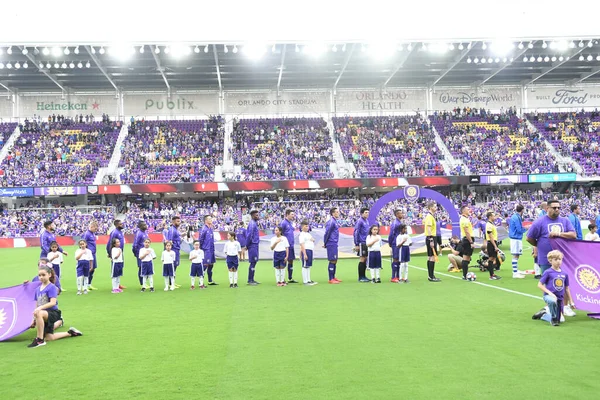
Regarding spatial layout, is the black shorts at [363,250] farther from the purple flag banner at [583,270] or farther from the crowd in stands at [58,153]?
the crowd in stands at [58,153]

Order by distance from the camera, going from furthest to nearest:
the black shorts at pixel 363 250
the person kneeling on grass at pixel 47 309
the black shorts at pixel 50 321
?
1. the black shorts at pixel 363 250
2. the black shorts at pixel 50 321
3. the person kneeling on grass at pixel 47 309

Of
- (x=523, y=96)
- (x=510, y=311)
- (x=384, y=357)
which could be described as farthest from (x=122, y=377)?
(x=523, y=96)

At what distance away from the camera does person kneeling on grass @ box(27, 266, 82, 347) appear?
25.7 ft

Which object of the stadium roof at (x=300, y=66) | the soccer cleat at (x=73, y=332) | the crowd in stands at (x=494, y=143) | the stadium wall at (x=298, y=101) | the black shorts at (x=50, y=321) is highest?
the stadium roof at (x=300, y=66)

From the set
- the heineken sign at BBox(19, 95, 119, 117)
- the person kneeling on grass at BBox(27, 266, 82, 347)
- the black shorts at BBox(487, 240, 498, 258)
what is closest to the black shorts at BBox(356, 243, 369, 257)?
the black shorts at BBox(487, 240, 498, 258)

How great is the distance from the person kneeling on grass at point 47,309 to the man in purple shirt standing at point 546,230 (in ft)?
26.3

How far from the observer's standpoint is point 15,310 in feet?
26.7

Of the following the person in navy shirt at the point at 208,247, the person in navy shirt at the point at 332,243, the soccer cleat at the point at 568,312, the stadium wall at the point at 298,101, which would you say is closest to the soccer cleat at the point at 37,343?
the person in navy shirt at the point at 208,247

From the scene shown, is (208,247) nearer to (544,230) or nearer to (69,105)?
(544,230)

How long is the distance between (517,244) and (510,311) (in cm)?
553

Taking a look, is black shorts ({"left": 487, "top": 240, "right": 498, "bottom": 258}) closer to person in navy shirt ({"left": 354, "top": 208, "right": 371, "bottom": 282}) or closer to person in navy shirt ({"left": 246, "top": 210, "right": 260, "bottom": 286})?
person in navy shirt ({"left": 354, "top": 208, "right": 371, "bottom": 282})

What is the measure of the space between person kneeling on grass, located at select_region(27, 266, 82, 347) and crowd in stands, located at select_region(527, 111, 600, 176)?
4401cm

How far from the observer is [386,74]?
47156 millimetres

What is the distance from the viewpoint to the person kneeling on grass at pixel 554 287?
8000 mm
